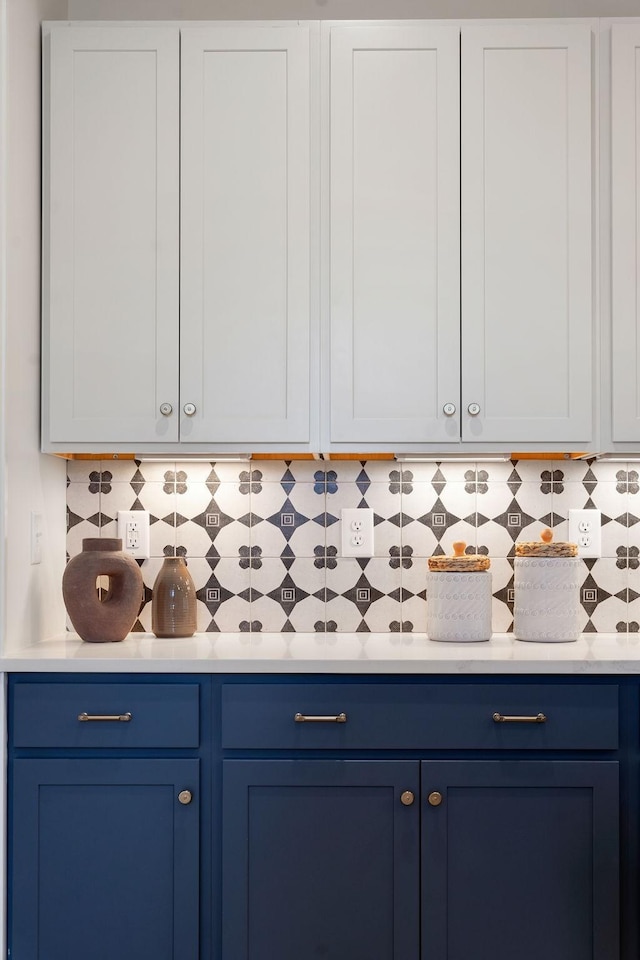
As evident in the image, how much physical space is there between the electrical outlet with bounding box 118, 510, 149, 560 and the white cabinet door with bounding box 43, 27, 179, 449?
36cm

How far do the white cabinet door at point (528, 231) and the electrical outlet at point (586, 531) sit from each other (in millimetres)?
377

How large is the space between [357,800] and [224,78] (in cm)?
176

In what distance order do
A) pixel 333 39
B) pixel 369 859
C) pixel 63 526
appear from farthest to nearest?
pixel 63 526 < pixel 333 39 < pixel 369 859

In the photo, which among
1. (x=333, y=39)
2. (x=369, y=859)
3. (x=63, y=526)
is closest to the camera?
(x=369, y=859)

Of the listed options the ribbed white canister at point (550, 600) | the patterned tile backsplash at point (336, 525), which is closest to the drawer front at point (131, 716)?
the patterned tile backsplash at point (336, 525)

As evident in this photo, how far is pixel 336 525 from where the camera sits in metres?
2.44

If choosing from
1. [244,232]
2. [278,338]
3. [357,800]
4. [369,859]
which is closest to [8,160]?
[244,232]

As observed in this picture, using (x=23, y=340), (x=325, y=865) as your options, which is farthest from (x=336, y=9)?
(x=325, y=865)

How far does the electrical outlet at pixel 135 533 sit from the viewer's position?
243cm

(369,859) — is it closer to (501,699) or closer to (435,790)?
(435,790)

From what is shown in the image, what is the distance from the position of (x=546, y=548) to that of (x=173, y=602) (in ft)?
3.25

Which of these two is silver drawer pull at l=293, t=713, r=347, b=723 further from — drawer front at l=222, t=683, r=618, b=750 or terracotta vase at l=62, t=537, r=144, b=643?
terracotta vase at l=62, t=537, r=144, b=643

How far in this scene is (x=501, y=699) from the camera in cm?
189

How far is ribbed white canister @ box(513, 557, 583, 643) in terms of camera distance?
7.21 feet
